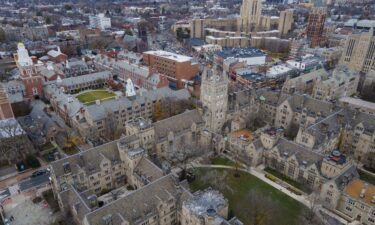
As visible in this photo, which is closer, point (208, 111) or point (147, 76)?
point (208, 111)

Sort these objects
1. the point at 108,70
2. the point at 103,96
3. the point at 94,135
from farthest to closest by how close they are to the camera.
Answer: the point at 108,70 < the point at 103,96 < the point at 94,135

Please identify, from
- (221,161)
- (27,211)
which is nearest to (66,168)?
(27,211)

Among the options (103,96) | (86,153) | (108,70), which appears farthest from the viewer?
(108,70)

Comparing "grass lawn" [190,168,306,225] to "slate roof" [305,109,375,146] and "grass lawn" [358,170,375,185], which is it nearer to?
"slate roof" [305,109,375,146]

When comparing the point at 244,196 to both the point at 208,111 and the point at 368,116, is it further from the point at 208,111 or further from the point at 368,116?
the point at 368,116

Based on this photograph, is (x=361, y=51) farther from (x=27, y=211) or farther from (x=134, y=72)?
(x=27, y=211)

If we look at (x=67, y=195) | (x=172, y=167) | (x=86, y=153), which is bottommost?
(x=172, y=167)

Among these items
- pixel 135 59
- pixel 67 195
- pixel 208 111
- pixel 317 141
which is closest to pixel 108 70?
pixel 135 59

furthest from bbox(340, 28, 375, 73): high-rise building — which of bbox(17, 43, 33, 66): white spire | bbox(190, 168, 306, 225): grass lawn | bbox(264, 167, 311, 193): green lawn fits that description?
bbox(17, 43, 33, 66): white spire
